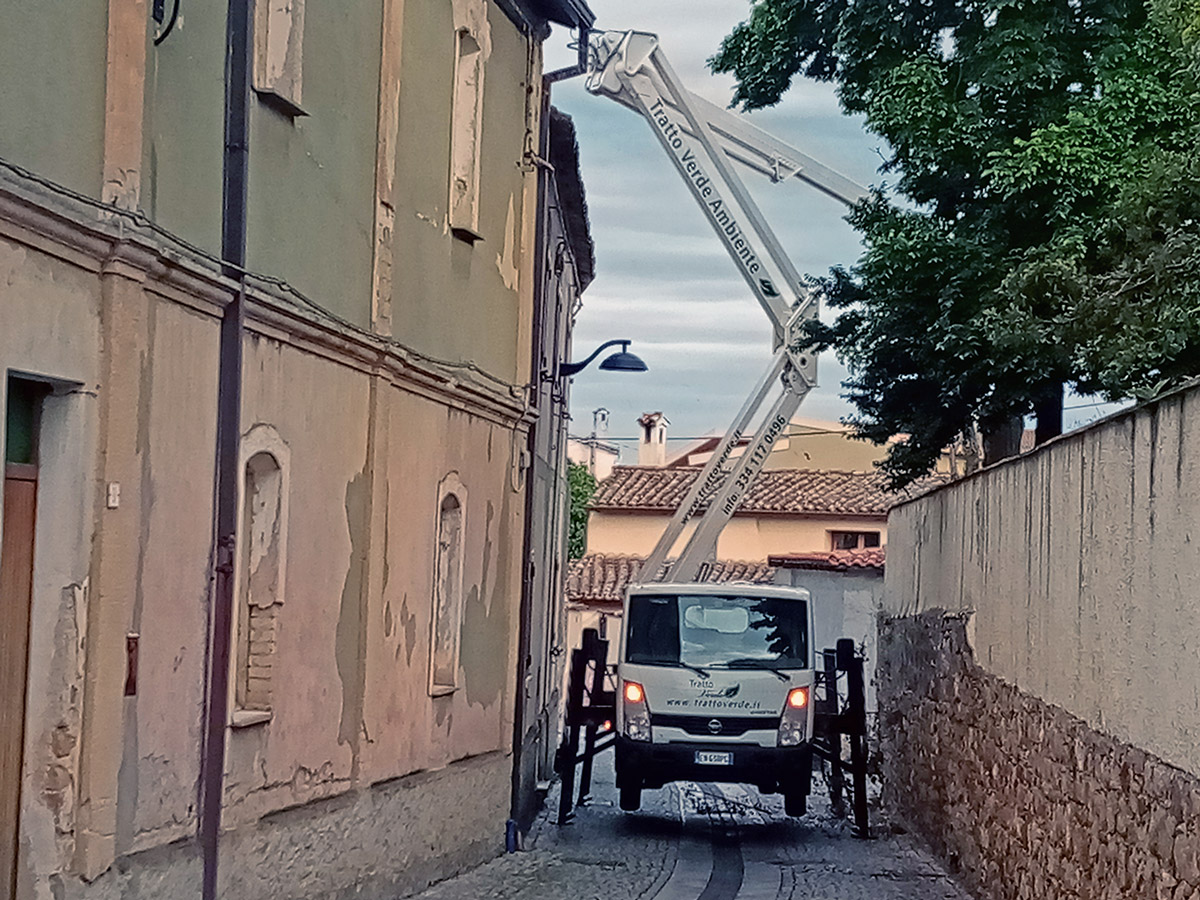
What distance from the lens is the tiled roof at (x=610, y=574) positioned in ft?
146

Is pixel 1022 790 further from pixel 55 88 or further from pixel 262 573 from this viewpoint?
pixel 55 88

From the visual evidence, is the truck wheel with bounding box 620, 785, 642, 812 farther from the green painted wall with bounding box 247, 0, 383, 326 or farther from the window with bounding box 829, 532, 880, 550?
the window with bounding box 829, 532, 880, 550

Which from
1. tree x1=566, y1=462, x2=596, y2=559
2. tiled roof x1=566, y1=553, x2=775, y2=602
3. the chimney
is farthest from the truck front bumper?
the chimney

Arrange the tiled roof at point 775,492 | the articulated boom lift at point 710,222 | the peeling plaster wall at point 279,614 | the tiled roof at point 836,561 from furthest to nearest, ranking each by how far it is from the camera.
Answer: the tiled roof at point 775,492, the tiled roof at point 836,561, the articulated boom lift at point 710,222, the peeling plaster wall at point 279,614

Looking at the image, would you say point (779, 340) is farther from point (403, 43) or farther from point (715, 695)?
point (403, 43)

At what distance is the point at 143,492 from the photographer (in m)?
8.05

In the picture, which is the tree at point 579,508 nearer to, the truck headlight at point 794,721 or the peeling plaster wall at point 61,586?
the truck headlight at point 794,721

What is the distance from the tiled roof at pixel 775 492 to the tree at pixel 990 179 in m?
30.1

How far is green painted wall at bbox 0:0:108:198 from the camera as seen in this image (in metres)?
6.86

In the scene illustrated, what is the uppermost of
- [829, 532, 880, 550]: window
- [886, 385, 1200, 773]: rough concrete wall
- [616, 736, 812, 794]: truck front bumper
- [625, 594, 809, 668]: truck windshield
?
[829, 532, 880, 550]: window

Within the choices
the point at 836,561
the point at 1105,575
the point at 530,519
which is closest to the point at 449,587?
the point at 530,519

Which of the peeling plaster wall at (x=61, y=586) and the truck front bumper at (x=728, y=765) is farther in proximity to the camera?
the truck front bumper at (x=728, y=765)

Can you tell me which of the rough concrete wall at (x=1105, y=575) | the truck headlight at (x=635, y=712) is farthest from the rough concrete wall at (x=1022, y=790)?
the truck headlight at (x=635, y=712)

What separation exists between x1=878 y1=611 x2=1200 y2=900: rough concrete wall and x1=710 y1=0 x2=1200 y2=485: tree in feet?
7.64
